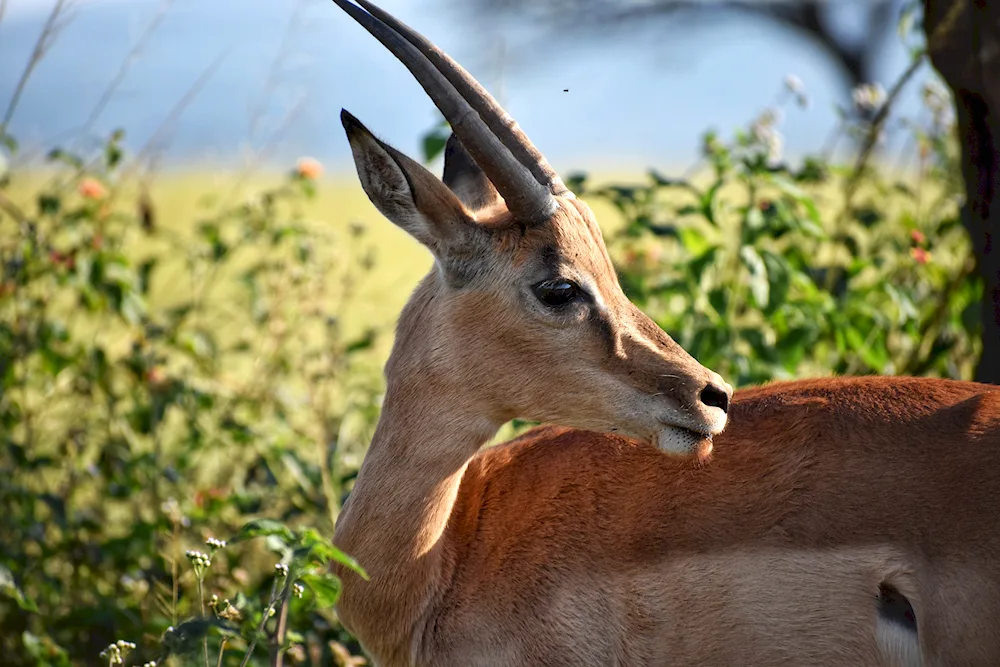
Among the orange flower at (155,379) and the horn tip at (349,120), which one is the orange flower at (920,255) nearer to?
the horn tip at (349,120)

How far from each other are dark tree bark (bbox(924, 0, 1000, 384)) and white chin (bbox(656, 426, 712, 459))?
6.72ft

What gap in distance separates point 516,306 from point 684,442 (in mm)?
663

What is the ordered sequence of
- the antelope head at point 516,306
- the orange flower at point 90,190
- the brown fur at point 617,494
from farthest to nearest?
the orange flower at point 90,190, the antelope head at point 516,306, the brown fur at point 617,494

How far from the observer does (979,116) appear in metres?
5.21

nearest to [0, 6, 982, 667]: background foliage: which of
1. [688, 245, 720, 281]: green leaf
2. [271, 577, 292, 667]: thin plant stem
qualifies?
[688, 245, 720, 281]: green leaf

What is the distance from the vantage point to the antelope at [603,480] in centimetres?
346

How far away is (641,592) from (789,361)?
2.14 metres

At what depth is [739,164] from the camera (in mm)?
5547

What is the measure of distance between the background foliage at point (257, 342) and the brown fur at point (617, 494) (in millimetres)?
1035

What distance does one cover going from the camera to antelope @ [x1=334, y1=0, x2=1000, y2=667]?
3.46 meters

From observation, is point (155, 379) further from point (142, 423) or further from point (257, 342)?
point (257, 342)

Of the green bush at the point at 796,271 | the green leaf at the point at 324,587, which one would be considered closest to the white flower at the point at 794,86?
the green bush at the point at 796,271


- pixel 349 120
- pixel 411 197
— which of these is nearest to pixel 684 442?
pixel 411 197

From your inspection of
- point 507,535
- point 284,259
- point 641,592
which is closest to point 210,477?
point 284,259
